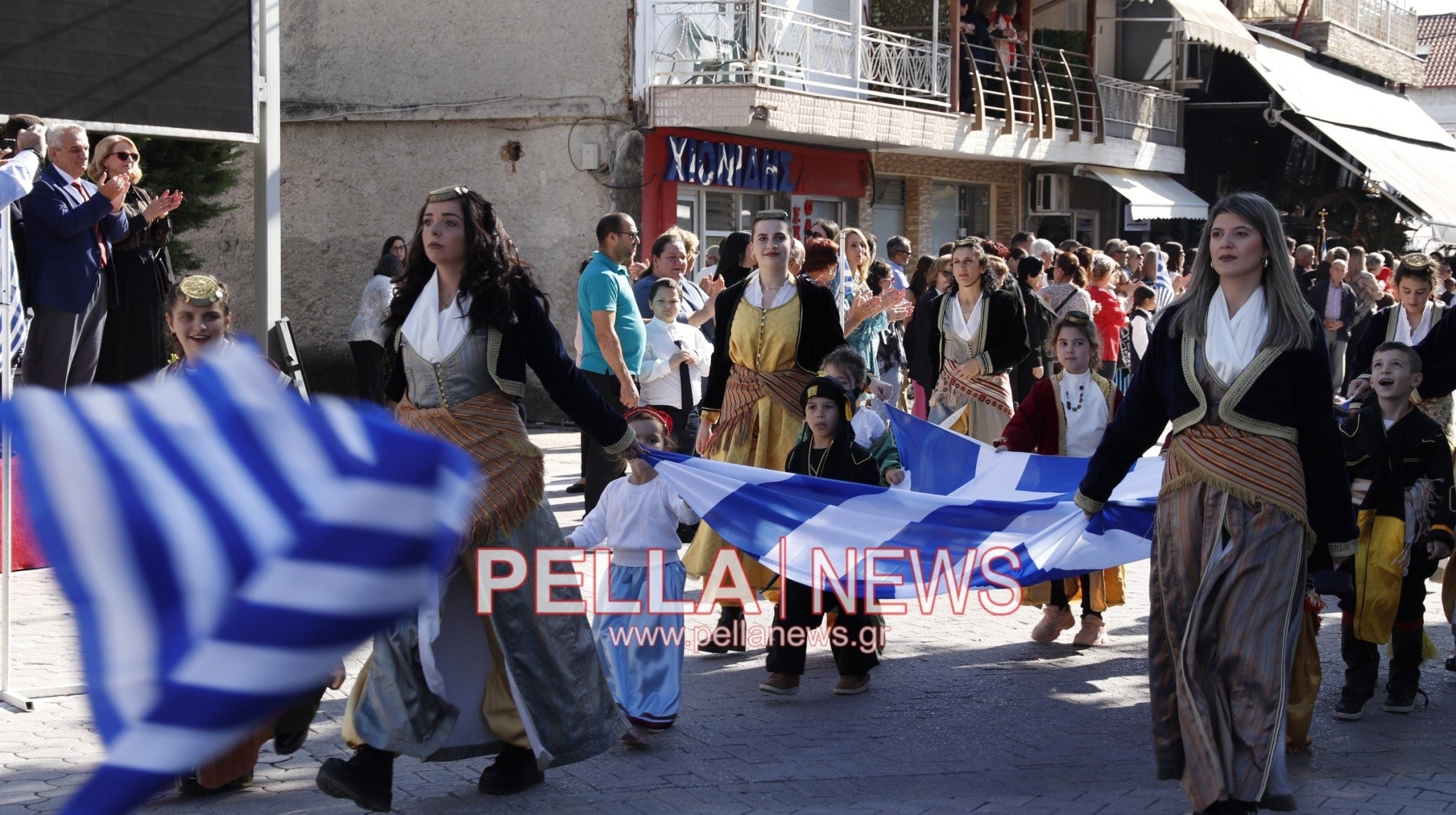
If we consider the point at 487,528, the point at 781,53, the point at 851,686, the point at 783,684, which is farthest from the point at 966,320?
the point at 781,53

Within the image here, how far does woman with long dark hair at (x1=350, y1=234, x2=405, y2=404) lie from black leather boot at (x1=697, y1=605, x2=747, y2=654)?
257 inches

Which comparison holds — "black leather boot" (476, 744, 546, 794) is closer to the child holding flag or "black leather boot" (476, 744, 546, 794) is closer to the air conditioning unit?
the child holding flag

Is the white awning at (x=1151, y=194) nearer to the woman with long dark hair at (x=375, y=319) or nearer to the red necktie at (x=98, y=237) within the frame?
the woman with long dark hair at (x=375, y=319)

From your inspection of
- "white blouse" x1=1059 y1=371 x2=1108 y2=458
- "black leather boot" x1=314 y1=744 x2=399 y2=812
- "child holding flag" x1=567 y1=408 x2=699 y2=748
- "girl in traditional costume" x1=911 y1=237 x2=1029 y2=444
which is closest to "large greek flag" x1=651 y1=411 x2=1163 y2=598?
"child holding flag" x1=567 y1=408 x2=699 y2=748

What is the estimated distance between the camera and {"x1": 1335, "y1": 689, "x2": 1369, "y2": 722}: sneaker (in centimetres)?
633

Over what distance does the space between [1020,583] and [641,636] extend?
4.98 feet

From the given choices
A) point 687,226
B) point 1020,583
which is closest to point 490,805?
point 1020,583

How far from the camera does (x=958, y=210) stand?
89.4 feet

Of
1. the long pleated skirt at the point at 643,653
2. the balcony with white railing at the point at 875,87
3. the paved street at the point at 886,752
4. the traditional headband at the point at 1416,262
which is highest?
the balcony with white railing at the point at 875,87

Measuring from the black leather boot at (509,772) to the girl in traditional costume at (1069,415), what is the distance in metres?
3.07

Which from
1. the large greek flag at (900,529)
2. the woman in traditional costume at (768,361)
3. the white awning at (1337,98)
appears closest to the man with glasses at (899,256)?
the woman in traditional costume at (768,361)

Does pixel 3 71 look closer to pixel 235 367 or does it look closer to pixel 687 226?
pixel 235 367

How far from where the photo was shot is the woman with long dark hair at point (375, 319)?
1348 centimetres

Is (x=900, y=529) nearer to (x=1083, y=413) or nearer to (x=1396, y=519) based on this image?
(x=1083, y=413)
